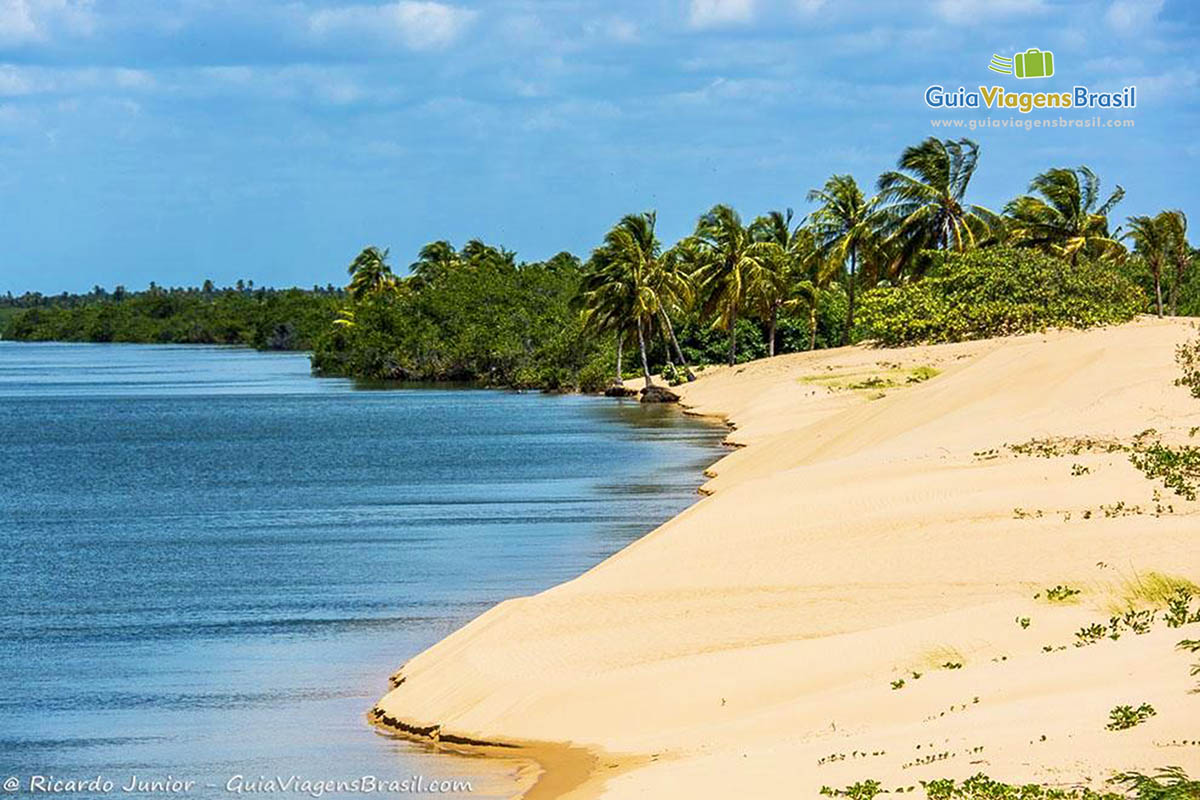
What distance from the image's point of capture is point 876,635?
1445cm

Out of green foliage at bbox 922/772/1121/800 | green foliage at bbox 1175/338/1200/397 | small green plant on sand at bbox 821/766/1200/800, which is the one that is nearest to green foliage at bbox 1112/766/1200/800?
small green plant on sand at bbox 821/766/1200/800

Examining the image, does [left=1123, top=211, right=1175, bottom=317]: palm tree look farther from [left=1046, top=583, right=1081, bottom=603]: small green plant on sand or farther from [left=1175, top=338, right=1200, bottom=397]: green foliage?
[left=1046, top=583, right=1081, bottom=603]: small green plant on sand

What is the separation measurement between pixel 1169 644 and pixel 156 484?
34450 mm

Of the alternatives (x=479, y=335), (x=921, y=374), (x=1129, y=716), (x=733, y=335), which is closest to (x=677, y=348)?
(x=733, y=335)

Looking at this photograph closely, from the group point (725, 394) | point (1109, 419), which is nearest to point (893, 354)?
point (725, 394)

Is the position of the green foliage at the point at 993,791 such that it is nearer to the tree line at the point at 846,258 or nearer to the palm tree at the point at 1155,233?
the tree line at the point at 846,258

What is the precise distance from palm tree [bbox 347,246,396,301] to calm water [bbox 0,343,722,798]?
55.3 metres

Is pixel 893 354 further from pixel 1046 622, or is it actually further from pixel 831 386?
pixel 1046 622

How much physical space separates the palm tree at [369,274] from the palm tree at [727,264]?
50.3m

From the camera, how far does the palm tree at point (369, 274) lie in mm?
120812

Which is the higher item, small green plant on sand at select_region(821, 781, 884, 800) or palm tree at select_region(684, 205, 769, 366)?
palm tree at select_region(684, 205, 769, 366)

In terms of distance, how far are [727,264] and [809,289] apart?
5.86m

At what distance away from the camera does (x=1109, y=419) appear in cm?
2567

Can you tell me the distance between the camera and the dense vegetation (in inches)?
2208
